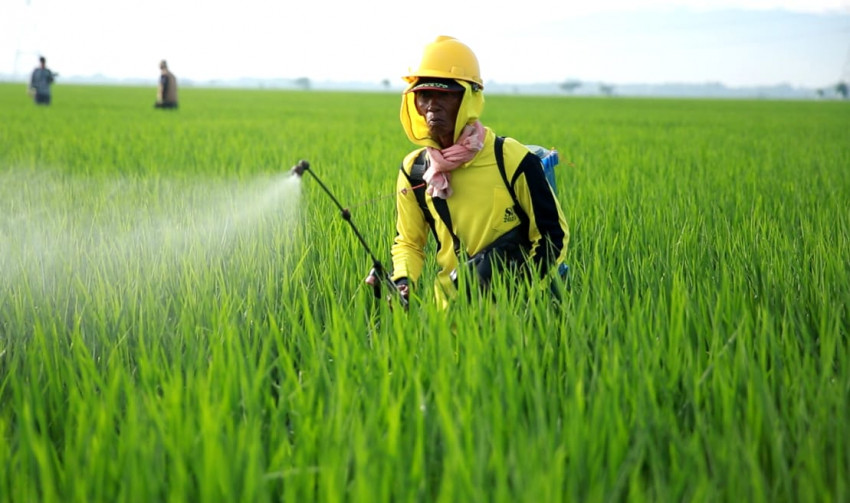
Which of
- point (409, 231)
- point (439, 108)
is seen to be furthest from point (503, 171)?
point (409, 231)

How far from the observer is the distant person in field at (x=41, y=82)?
17.2m

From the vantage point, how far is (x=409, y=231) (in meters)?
2.46

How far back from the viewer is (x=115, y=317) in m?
2.08

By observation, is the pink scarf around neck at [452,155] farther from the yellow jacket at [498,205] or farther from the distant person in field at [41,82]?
the distant person in field at [41,82]

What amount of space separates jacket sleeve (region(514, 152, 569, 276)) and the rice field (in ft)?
0.52

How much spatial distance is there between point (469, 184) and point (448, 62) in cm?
35

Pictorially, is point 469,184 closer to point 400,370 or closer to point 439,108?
point 439,108

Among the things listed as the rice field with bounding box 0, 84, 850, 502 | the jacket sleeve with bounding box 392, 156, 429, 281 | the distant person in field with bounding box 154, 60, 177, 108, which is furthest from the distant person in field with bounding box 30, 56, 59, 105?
the jacket sleeve with bounding box 392, 156, 429, 281

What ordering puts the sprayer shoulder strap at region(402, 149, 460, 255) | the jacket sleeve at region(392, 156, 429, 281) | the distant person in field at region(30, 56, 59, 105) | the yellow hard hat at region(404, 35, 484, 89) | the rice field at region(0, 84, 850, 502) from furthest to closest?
the distant person in field at region(30, 56, 59, 105) < the jacket sleeve at region(392, 156, 429, 281) < the sprayer shoulder strap at region(402, 149, 460, 255) < the yellow hard hat at region(404, 35, 484, 89) < the rice field at region(0, 84, 850, 502)

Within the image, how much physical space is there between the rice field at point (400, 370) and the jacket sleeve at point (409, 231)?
0.07m

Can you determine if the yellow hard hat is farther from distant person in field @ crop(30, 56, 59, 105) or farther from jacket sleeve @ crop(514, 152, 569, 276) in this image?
distant person in field @ crop(30, 56, 59, 105)

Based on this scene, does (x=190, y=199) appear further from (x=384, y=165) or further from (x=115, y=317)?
(x=115, y=317)

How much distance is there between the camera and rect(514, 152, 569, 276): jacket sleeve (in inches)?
86.6

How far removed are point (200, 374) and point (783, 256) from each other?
2084 millimetres
